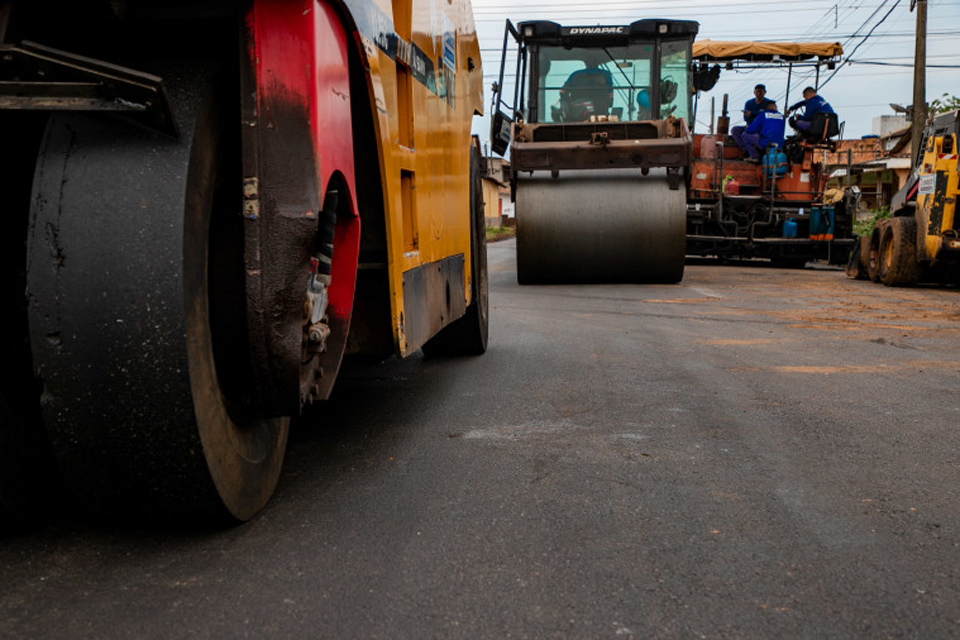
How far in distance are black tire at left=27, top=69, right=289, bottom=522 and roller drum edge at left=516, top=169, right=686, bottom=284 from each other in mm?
9541

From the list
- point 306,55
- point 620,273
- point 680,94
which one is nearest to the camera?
point 306,55

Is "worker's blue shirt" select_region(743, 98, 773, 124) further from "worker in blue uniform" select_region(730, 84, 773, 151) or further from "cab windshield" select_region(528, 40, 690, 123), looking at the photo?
"cab windshield" select_region(528, 40, 690, 123)

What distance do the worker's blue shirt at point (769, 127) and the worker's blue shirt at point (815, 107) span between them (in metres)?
0.40

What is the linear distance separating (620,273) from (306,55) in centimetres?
1000

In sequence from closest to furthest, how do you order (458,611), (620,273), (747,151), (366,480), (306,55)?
(458,611) < (306,55) < (366,480) < (620,273) < (747,151)

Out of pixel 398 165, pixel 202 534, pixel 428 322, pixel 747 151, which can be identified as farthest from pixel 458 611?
pixel 747 151

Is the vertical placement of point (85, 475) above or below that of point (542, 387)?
above

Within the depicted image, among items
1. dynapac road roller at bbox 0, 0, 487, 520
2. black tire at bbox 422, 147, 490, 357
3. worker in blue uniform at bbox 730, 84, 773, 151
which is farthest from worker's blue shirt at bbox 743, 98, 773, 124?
dynapac road roller at bbox 0, 0, 487, 520

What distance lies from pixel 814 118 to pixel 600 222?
21.2 feet

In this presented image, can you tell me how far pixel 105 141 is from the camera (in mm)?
2082

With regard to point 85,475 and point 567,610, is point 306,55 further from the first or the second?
point 567,610

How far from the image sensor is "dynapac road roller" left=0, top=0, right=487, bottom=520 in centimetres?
200

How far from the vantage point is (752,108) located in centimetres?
1670

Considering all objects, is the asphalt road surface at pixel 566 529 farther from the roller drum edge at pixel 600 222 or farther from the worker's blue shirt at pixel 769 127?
the worker's blue shirt at pixel 769 127
